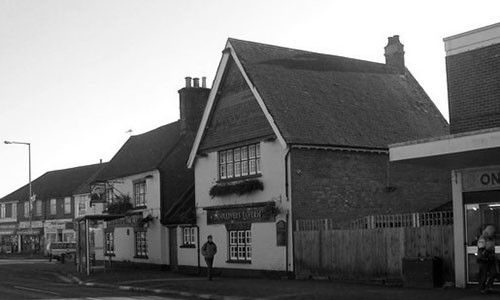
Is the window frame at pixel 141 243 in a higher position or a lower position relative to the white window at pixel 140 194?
lower

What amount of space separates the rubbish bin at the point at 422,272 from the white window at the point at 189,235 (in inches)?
575

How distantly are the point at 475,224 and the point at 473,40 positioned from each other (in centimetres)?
518

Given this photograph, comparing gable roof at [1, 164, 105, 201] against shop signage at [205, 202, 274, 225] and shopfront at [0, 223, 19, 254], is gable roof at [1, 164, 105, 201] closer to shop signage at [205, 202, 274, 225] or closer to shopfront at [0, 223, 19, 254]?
shopfront at [0, 223, 19, 254]

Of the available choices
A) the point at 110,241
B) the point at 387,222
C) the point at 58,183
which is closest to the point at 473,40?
the point at 387,222

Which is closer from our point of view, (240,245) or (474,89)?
(474,89)

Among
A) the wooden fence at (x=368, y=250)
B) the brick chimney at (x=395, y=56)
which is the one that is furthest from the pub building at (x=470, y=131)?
the brick chimney at (x=395, y=56)

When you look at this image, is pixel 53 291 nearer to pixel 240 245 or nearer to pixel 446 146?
pixel 240 245

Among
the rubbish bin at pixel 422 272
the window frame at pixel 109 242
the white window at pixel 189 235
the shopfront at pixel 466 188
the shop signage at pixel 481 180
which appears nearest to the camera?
the shopfront at pixel 466 188

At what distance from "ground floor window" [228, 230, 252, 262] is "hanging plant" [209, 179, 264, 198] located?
1.71 m

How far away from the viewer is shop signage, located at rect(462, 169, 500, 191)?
1906 cm

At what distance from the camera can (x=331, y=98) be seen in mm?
30078

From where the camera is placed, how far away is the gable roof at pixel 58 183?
65637 millimetres

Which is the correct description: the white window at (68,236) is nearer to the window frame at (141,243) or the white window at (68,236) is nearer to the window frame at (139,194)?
the window frame at (141,243)

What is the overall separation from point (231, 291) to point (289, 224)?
5.39 metres
